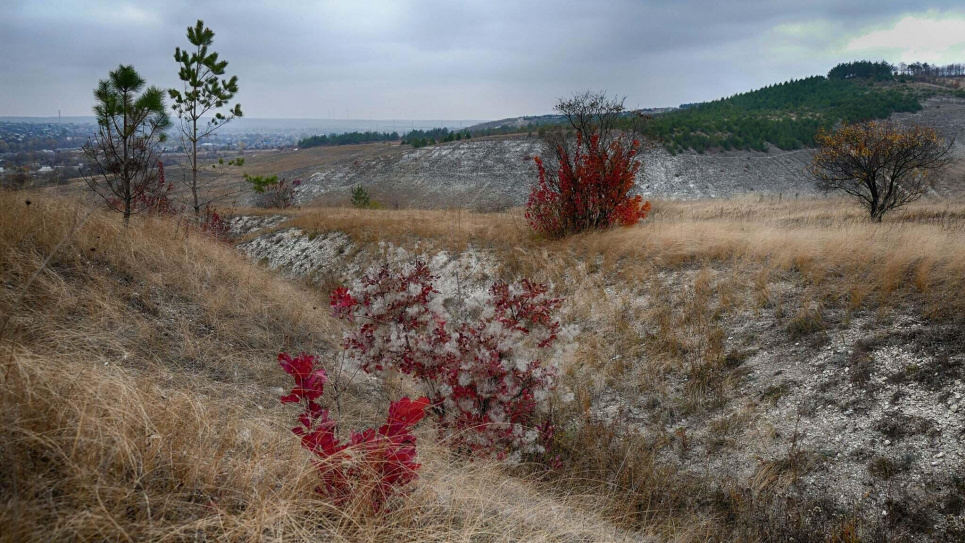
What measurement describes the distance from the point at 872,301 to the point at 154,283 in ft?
30.0

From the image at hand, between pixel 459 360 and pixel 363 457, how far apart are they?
1.81 m

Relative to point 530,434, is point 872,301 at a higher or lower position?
higher

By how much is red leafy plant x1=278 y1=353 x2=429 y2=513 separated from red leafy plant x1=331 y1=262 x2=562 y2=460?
51.4 inches

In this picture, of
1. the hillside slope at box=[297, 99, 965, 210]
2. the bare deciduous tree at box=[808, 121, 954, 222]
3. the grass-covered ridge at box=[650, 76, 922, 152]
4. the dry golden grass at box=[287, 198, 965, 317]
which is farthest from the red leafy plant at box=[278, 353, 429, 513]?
the grass-covered ridge at box=[650, 76, 922, 152]

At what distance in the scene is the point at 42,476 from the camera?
2.06 meters

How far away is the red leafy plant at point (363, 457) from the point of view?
2.55 metres

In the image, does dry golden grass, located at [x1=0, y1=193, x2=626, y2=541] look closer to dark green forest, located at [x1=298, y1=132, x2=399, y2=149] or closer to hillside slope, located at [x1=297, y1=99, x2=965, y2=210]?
hillside slope, located at [x1=297, y1=99, x2=965, y2=210]

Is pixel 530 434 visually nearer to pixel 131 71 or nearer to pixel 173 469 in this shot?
pixel 173 469

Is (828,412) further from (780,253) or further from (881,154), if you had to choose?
(881,154)

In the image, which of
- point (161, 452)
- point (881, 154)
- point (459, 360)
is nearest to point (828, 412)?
point (459, 360)

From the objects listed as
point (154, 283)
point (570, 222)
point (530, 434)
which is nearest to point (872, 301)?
point (530, 434)

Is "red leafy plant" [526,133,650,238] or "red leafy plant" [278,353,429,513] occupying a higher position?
Answer: "red leafy plant" [526,133,650,238]

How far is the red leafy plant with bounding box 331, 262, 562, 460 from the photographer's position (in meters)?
4.30

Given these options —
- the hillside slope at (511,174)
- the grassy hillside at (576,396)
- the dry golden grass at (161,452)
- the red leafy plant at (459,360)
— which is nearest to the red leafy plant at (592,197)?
the grassy hillside at (576,396)
